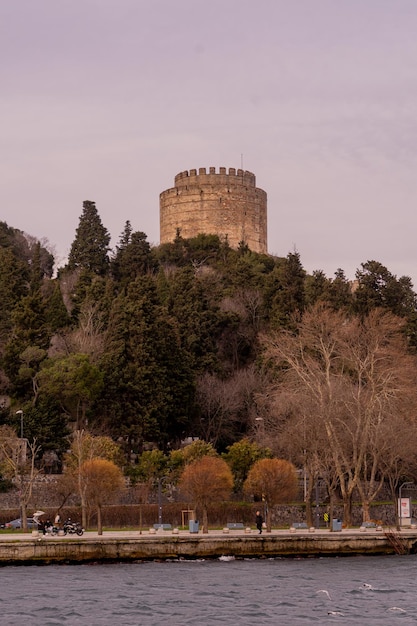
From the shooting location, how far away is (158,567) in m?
38.7

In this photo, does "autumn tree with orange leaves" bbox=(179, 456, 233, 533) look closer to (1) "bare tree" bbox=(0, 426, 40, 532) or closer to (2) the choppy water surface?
(2) the choppy water surface

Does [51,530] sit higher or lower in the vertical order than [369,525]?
higher

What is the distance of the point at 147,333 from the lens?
57.8 metres

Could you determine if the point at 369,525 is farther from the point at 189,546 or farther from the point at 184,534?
the point at 189,546

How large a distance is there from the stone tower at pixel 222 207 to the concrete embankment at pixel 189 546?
4232cm

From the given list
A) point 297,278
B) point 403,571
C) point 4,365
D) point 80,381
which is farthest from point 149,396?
point 403,571

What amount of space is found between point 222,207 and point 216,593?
52974mm

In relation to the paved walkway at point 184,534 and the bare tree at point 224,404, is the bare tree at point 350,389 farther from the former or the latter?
the bare tree at point 224,404

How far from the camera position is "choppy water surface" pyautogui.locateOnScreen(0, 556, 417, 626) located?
96.6ft

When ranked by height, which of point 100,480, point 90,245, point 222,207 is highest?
point 222,207

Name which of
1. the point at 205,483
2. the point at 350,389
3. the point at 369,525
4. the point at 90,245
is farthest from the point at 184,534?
the point at 90,245

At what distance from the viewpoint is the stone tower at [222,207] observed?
8362 centimetres

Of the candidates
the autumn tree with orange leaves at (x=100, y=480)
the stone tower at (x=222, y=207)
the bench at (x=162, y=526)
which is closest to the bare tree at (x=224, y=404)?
the bench at (x=162, y=526)

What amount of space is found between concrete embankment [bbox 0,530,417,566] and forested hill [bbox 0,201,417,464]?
10.1 m
